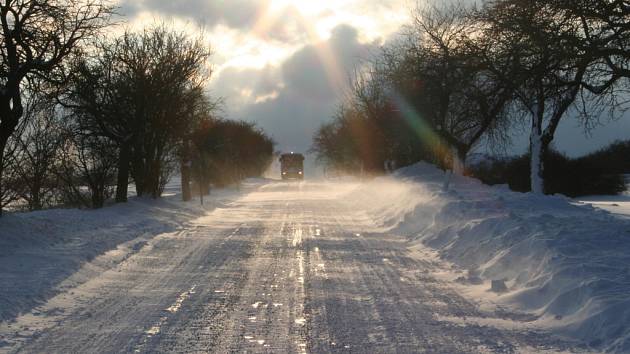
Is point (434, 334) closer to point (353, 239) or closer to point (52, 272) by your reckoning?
point (52, 272)

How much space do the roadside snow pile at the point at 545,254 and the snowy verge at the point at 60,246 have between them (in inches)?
241

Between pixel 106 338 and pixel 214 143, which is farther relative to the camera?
pixel 214 143

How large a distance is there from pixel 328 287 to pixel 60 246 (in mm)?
6897

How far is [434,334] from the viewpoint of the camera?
6875mm

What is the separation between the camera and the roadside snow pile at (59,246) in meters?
9.24

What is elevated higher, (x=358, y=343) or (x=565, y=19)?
(x=565, y=19)

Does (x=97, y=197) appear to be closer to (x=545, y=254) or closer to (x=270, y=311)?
(x=270, y=311)

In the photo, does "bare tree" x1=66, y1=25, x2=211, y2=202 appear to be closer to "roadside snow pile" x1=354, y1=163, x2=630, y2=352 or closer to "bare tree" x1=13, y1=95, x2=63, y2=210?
"bare tree" x1=13, y1=95, x2=63, y2=210

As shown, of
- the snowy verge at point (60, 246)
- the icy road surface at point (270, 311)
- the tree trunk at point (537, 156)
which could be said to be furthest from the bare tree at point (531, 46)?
the tree trunk at point (537, 156)

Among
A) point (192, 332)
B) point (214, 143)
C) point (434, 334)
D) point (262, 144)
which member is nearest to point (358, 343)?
point (434, 334)

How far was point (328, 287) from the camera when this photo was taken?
9.63 meters

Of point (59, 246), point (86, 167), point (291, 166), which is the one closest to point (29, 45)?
point (59, 246)

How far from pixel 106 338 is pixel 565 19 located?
411 inches

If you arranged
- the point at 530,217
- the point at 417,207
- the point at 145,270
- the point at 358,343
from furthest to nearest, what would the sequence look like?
the point at 417,207, the point at 530,217, the point at 145,270, the point at 358,343
